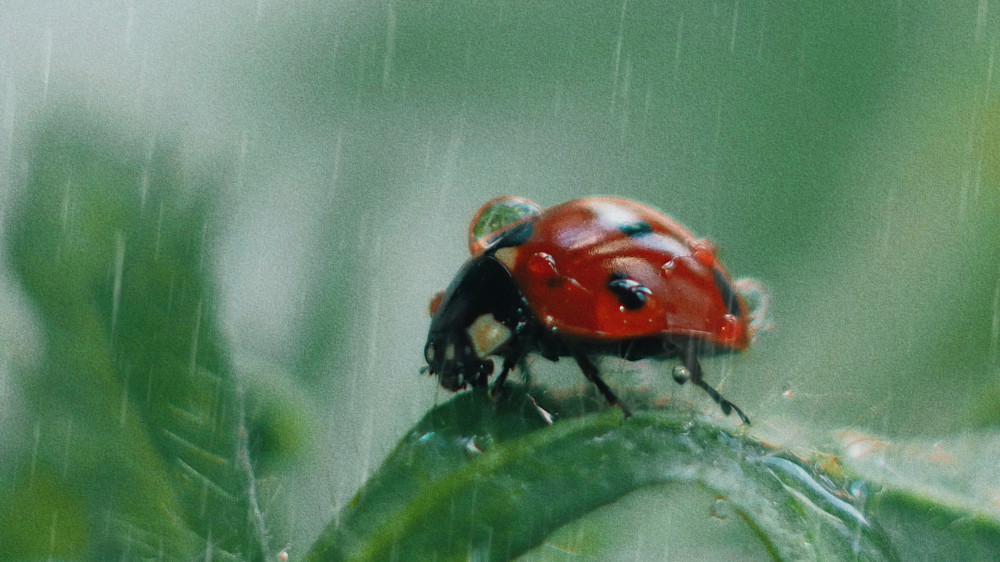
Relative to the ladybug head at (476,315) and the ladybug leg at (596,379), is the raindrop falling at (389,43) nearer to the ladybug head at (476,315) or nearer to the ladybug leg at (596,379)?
the ladybug head at (476,315)

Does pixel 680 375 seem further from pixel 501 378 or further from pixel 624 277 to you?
pixel 624 277

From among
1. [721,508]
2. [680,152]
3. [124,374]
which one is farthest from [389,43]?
[721,508]

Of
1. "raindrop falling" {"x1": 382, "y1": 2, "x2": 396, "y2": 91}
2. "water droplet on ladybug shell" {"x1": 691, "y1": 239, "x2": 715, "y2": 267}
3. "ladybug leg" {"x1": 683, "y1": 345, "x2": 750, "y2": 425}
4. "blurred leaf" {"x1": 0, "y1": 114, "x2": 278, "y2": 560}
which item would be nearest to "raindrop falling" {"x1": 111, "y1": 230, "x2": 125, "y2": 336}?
"blurred leaf" {"x1": 0, "y1": 114, "x2": 278, "y2": 560}

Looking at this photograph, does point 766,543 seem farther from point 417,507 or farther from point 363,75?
point 363,75

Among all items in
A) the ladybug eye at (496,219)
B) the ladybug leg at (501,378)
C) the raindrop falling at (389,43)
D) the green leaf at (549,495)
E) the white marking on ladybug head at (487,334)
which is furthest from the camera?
the raindrop falling at (389,43)

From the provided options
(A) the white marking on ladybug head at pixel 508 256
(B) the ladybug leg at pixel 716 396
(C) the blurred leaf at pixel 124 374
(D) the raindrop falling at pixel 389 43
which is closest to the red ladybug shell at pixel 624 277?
(A) the white marking on ladybug head at pixel 508 256
